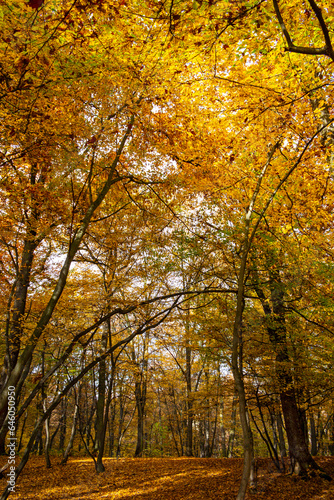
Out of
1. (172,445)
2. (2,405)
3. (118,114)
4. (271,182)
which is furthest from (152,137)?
(172,445)

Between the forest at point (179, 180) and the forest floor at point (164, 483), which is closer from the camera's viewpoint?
the forest at point (179, 180)

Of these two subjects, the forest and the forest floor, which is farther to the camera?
the forest floor

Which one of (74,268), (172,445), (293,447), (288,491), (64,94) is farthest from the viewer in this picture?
(172,445)

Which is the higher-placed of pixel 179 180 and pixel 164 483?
pixel 179 180

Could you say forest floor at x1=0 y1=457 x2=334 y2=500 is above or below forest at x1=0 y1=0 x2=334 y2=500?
below

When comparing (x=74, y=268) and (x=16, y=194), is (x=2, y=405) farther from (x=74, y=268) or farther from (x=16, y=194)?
(x=74, y=268)

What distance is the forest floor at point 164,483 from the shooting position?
234 inches

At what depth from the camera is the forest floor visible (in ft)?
19.5

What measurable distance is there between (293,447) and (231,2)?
26.8 feet

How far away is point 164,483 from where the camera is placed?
708 centimetres

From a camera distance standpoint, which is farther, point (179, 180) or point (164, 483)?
point (164, 483)

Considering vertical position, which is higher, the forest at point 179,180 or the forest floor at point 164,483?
the forest at point 179,180

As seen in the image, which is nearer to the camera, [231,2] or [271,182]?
[231,2]

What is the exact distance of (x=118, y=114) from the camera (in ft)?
14.7
